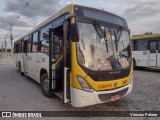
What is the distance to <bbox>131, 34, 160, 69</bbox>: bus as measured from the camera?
13.5 m

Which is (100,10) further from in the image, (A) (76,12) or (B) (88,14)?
(A) (76,12)

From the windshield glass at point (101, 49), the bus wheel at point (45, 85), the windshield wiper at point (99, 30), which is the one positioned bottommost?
the bus wheel at point (45, 85)

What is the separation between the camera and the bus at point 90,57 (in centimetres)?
448

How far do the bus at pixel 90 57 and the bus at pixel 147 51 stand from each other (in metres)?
8.72

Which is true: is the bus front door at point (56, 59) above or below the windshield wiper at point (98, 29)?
below

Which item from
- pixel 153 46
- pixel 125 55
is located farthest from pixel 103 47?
pixel 153 46

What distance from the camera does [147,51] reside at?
46.1 feet

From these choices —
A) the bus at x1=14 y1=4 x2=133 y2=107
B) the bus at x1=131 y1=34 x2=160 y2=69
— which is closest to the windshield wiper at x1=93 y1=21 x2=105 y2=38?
the bus at x1=14 y1=4 x2=133 y2=107

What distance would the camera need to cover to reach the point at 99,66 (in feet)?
15.5

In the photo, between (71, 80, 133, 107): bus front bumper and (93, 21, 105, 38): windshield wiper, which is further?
(93, 21, 105, 38): windshield wiper

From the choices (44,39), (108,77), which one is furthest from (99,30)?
(44,39)

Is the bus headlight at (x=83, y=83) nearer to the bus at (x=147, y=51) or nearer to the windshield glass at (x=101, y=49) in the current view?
the windshield glass at (x=101, y=49)

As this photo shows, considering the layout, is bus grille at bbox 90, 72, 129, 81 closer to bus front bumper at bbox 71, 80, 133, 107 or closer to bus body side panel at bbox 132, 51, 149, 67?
bus front bumper at bbox 71, 80, 133, 107

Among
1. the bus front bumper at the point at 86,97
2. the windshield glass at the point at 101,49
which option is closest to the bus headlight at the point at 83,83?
the bus front bumper at the point at 86,97
